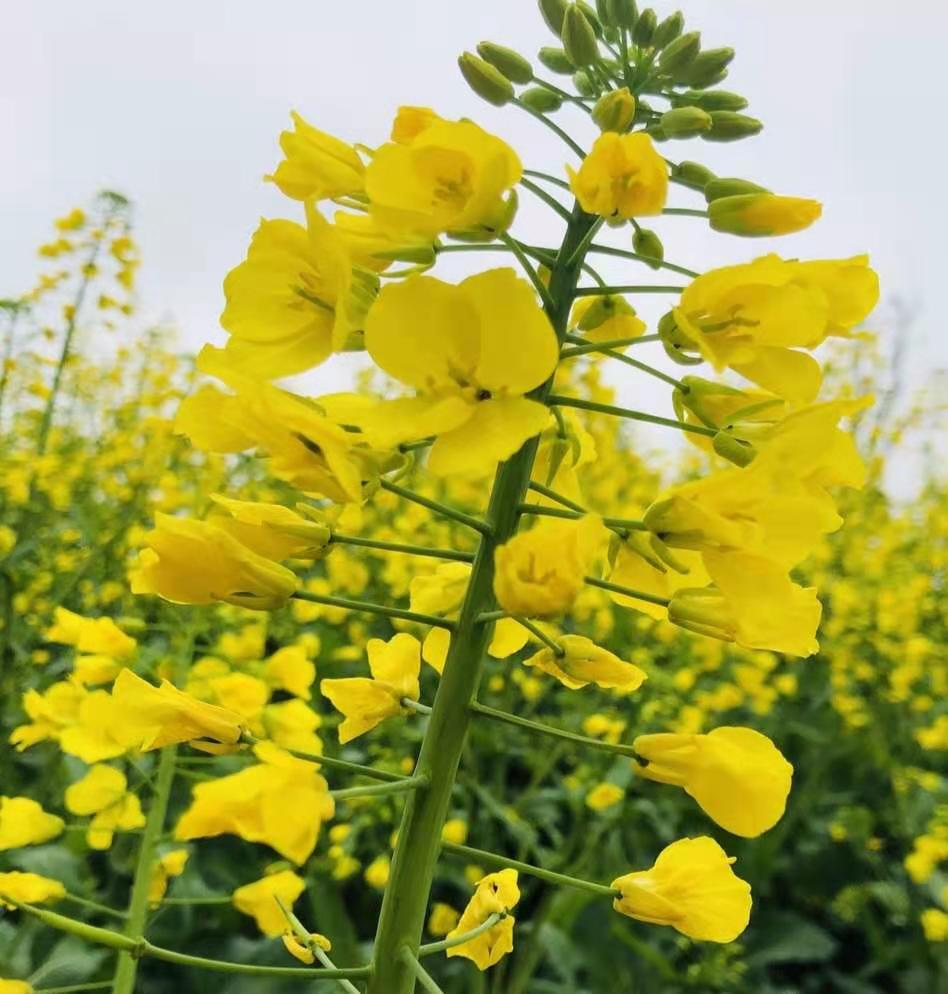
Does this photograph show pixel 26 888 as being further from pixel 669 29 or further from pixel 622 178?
pixel 669 29

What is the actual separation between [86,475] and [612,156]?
4.08m

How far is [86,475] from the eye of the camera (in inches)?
184

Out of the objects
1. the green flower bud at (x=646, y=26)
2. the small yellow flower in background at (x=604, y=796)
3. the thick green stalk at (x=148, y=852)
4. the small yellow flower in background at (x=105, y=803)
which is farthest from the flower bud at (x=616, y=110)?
the small yellow flower in background at (x=604, y=796)

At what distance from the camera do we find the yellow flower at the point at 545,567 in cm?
96

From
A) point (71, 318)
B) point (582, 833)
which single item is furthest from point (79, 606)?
point (582, 833)

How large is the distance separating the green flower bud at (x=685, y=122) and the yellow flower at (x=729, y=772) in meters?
0.76

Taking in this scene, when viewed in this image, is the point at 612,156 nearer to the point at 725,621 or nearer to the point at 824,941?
the point at 725,621

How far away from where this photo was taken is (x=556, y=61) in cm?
150

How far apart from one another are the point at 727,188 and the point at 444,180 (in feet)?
1.37

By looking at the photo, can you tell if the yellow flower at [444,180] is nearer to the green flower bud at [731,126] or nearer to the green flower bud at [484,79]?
the green flower bud at [484,79]

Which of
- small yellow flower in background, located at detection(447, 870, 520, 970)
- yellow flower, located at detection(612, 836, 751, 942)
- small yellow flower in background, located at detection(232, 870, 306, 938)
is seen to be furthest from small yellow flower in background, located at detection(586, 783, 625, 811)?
yellow flower, located at detection(612, 836, 751, 942)

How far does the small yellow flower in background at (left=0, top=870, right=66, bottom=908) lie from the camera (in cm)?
159

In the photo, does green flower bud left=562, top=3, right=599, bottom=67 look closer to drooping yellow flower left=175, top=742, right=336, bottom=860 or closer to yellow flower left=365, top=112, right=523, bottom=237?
yellow flower left=365, top=112, right=523, bottom=237

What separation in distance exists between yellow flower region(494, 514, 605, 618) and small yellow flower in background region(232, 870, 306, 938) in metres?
0.92
